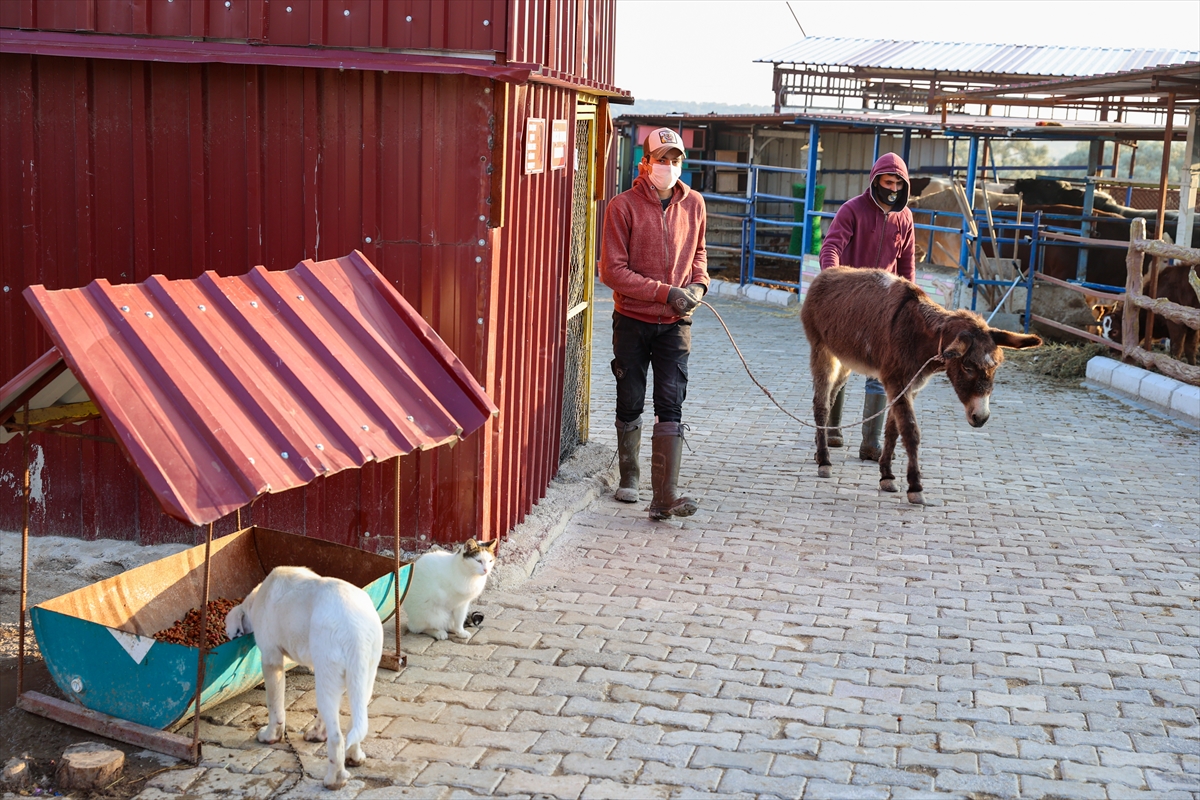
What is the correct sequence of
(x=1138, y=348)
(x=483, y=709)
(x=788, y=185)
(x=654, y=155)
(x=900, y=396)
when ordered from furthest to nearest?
(x=788, y=185) → (x=1138, y=348) → (x=900, y=396) → (x=654, y=155) → (x=483, y=709)

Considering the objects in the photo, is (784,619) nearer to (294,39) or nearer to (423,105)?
(423,105)

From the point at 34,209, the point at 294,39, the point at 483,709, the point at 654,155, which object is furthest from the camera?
the point at 654,155

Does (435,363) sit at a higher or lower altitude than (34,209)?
lower

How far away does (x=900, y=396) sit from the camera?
25.3 ft

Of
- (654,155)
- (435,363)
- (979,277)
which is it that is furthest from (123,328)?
(979,277)

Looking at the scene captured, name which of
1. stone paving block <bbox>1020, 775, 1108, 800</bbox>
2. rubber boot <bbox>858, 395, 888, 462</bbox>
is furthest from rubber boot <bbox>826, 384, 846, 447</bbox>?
stone paving block <bbox>1020, 775, 1108, 800</bbox>

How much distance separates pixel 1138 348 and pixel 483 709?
9.72 meters

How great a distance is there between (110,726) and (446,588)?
4.79 ft

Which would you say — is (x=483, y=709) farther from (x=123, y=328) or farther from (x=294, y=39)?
(x=294, y=39)

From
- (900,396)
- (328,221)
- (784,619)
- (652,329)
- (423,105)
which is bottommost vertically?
(784,619)

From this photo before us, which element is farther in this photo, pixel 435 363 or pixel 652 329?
pixel 652 329

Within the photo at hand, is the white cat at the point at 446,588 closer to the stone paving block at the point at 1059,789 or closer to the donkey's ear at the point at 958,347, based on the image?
the stone paving block at the point at 1059,789

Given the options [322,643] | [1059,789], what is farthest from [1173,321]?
[322,643]

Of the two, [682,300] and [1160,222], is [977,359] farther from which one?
[1160,222]
